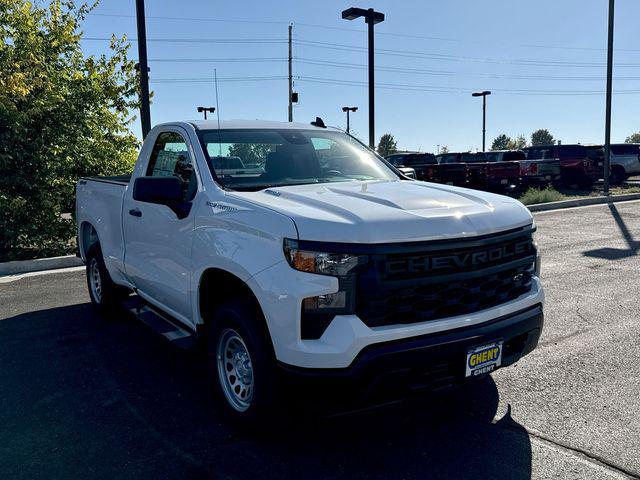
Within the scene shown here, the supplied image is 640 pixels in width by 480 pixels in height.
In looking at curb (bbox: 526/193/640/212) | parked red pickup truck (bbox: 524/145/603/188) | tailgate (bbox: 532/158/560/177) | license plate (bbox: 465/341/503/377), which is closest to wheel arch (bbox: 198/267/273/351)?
license plate (bbox: 465/341/503/377)

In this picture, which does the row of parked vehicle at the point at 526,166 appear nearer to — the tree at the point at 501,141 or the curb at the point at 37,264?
the curb at the point at 37,264

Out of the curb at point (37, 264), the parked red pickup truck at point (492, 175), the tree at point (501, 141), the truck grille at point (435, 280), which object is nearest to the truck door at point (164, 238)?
the truck grille at point (435, 280)

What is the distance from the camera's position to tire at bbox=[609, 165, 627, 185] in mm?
25031

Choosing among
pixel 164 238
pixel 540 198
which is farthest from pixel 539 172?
pixel 164 238

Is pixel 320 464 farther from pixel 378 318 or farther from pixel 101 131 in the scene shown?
pixel 101 131

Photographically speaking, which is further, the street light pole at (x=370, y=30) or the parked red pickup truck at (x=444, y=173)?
the parked red pickup truck at (x=444, y=173)

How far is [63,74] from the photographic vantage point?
10.1 m

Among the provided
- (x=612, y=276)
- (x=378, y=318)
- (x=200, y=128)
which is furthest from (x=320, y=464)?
(x=612, y=276)

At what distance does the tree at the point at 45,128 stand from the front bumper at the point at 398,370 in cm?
807

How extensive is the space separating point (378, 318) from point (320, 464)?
902mm

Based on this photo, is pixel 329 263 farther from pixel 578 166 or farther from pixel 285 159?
pixel 578 166

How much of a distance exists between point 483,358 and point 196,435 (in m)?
1.77

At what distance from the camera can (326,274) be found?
9.25 feet

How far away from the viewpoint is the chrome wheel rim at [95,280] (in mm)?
6174
